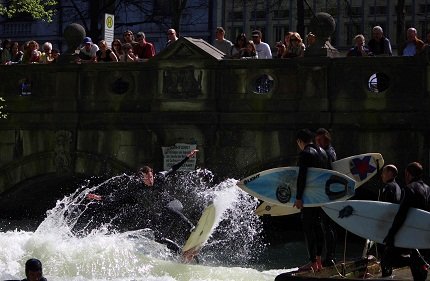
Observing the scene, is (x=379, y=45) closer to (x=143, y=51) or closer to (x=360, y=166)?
(x=143, y=51)

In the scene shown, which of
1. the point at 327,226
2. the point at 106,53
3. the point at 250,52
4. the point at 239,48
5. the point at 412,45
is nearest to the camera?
the point at 327,226

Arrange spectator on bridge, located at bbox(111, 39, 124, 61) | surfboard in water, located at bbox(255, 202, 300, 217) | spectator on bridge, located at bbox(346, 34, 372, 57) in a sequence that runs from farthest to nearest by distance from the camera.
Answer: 1. spectator on bridge, located at bbox(111, 39, 124, 61)
2. spectator on bridge, located at bbox(346, 34, 372, 57)
3. surfboard in water, located at bbox(255, 202, 300, 217)

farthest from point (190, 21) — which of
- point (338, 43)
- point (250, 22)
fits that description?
point (338, 43)

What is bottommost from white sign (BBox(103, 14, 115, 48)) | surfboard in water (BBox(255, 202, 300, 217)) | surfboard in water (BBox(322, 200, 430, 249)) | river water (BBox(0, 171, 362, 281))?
river water (BBox(0, 171, 362, 281))

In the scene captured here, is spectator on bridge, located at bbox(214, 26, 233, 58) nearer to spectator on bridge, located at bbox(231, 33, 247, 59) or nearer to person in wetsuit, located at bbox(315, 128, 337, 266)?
spectator on bridge, located at bbox(231, 33, 247, 59)

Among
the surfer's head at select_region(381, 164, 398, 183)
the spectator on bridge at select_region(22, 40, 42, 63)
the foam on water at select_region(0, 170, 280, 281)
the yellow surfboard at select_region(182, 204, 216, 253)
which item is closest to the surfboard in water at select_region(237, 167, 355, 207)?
the surfer's head at select_region(381, 164, 398, 183)

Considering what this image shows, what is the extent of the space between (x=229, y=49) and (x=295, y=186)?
9.21 m

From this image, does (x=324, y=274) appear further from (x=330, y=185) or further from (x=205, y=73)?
(x=205, y=73)

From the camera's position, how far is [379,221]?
40.2ft

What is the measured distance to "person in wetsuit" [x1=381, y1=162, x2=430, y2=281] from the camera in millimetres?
11719

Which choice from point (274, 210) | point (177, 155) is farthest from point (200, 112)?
point (274, 210)

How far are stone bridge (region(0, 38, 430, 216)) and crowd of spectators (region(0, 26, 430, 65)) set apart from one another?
31cm

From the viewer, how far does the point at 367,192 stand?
20.9m

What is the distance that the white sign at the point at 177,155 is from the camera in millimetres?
21602
